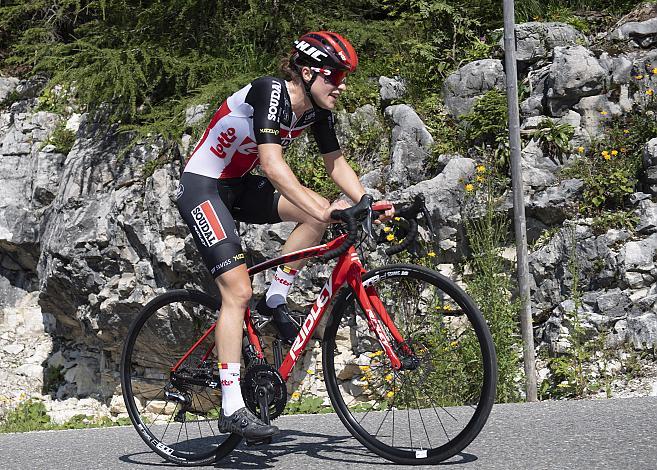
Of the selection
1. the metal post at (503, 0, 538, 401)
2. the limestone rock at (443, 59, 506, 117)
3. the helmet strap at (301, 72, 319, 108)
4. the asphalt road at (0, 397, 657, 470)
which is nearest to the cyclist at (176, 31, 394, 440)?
the helmet strap at (301, 72, 319, 108)

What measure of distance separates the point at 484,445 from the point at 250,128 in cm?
205

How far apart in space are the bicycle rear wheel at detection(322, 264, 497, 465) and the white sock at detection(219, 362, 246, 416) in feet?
1.49

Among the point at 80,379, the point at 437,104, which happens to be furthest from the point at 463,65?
the point at 80,379

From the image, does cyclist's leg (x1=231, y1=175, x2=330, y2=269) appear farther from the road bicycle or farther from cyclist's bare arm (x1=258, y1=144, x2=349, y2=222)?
cyclist's bare arm (x1=258, y1=144, x2=349, y2=222)

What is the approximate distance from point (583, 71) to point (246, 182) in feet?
15.5

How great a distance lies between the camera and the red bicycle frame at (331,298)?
13.6ft

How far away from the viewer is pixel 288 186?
13.5ft

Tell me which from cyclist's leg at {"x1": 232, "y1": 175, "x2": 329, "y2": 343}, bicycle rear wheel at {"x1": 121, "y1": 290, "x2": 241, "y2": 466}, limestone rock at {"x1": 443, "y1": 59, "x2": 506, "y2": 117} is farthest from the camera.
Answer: limestone rock at {"x1": 443, "y1": 59, "x2": 506, "y2": 117}

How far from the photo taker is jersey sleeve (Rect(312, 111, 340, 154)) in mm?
4578

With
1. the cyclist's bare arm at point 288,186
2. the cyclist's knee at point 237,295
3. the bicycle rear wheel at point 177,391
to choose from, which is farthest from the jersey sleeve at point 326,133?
the bicycle rear wheel at point 177,391

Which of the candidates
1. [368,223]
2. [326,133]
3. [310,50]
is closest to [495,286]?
[326,133]

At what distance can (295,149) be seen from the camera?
28.6 ft

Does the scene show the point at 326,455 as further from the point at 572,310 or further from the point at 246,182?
the point at 572,310

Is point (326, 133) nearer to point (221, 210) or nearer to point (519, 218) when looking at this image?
point (221, 210)
